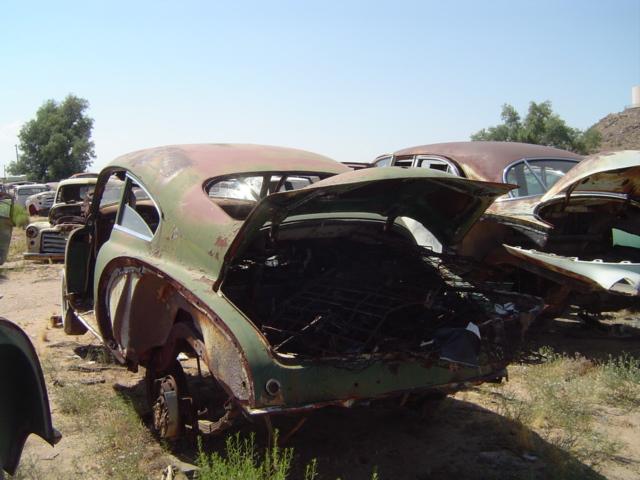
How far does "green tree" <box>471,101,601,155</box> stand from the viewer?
35188 millimetres

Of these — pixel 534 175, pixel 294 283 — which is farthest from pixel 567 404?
pixel 534 175

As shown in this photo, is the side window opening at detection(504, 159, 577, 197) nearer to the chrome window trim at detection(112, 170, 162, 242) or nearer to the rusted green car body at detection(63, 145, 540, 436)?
the rusted green car body at detection(63, 145, 540, 436)

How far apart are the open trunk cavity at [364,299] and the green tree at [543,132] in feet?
105

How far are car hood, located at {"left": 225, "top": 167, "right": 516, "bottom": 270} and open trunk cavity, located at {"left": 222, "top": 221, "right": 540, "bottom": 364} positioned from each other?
208 mm

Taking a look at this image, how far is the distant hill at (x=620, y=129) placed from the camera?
41625mm

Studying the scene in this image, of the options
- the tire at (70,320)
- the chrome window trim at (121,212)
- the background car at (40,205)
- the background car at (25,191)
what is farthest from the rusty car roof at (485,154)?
the background car at (25,191)

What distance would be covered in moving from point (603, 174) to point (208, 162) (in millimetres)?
3863

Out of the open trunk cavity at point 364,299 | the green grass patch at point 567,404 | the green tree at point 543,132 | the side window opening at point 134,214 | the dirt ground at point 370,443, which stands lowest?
the dirt ground at point 370,443

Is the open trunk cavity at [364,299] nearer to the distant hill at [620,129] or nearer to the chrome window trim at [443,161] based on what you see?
the chrome window trim at [443,161]

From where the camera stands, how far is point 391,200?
410 centimetres

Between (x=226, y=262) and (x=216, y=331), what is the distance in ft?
1.24

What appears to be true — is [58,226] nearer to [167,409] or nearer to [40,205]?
[167,409]


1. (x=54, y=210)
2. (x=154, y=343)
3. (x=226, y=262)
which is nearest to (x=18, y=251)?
(x=54, y=210)

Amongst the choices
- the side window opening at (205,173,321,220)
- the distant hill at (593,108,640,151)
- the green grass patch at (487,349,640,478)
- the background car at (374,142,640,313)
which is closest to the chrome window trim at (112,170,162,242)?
the side window opening at (205,173,321,220)
